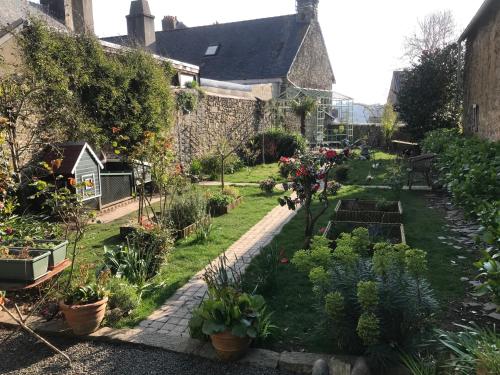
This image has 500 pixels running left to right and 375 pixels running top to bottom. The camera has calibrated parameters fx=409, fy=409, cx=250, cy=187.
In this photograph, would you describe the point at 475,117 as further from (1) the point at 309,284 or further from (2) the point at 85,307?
(2) the point at 85,307

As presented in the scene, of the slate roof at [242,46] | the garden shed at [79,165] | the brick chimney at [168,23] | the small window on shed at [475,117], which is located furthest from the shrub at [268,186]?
the brick chimney at [168,23]

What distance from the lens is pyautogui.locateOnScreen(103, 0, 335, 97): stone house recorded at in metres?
24.3

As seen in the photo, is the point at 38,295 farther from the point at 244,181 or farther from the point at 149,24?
the point at 149,24

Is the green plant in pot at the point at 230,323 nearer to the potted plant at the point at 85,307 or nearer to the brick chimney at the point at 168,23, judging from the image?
the potted plant at the point at 85,307

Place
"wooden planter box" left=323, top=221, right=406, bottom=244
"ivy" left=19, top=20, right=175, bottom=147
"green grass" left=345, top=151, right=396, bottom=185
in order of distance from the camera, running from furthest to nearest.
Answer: "green grass" left=345, top=151, right=396, bottom=185 → "ivy" left=19, top=20, right=175, bottom=147 → "wooden planter box" left=323, top=221, right=406, bottom=244

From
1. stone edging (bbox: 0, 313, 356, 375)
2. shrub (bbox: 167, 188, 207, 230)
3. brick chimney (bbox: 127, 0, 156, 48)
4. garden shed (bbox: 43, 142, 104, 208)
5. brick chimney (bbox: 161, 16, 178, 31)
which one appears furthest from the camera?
brick chimney (bbox: 161, 16, 178, 31)

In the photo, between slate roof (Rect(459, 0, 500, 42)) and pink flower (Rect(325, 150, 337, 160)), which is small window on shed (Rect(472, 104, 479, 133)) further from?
pink flower (Rect(325, 150, 337, 160))

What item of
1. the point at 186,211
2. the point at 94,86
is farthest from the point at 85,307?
the point at 94,86

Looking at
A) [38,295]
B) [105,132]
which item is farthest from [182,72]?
[38,295]

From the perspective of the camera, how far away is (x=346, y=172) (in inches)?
485

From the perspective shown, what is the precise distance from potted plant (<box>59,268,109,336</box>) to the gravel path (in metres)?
0.16

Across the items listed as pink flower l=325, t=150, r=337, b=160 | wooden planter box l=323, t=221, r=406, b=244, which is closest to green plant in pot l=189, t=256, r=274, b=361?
wooden planter box l=323, t=221, r=406, b=244

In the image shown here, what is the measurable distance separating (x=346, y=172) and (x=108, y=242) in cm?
771

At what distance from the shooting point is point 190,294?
16.0ft
